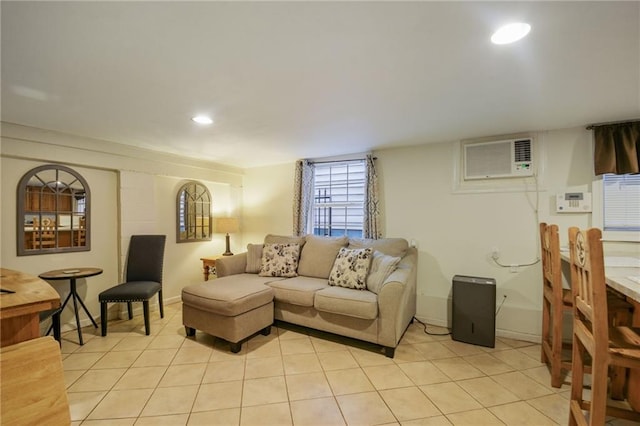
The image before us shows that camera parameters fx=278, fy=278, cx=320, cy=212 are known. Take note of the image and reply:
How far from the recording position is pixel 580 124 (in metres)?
2.60

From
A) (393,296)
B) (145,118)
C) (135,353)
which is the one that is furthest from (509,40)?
(135,353)

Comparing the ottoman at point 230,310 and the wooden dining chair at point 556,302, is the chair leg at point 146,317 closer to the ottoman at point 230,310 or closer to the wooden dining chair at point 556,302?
the ottoman at point 230,310

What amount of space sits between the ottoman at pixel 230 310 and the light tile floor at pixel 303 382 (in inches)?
6.5

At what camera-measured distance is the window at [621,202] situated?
248 centimetres

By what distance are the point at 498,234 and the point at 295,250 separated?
231cm

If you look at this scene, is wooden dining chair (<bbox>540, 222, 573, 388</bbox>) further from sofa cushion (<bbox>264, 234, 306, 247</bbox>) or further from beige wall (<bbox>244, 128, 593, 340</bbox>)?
sofa cushion (<bbox>264, 234, 306, 247</bbox>)

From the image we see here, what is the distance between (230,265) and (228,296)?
95cm

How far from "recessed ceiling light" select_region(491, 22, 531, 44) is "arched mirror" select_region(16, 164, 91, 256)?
12.8 feet

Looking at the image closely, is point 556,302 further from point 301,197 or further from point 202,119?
point 202,119

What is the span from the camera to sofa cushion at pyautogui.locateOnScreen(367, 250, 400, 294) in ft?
8.78

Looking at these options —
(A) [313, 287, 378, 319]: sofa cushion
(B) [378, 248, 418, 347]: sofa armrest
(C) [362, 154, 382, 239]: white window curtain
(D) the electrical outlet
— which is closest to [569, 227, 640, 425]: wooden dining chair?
(B) [378, 248, 418, 347]: sofa armrest

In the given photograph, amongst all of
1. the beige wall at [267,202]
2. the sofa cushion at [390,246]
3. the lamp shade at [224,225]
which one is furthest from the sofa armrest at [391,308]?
the lamp shade at [224,225]

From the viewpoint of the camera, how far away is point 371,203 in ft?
11.8

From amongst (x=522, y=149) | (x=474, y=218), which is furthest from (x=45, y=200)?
(x=522, y=149)
